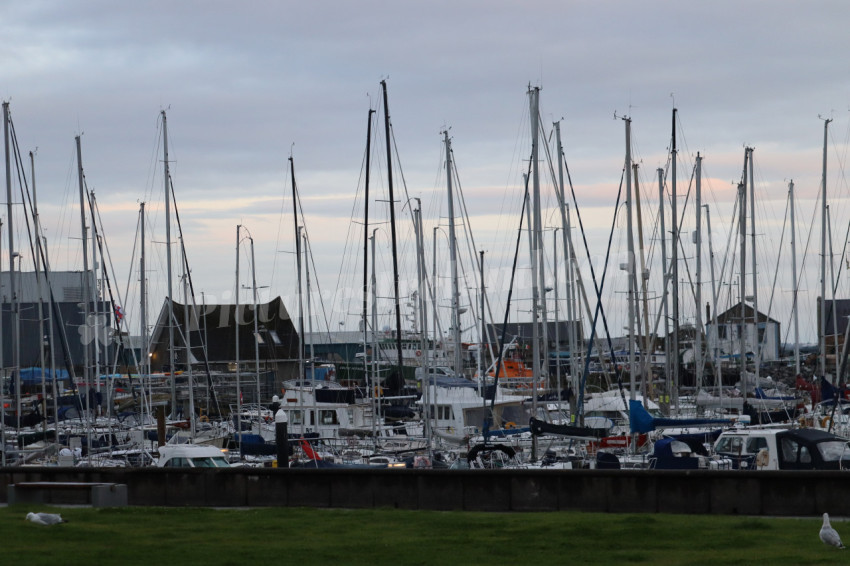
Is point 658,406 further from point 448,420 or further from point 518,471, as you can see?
point 518,471

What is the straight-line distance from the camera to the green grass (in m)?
15.7

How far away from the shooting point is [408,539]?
697 inches

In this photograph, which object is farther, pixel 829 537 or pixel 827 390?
pixel 827 390

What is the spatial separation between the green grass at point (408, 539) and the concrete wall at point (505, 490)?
0.81 meters

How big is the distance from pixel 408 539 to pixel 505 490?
488 cm

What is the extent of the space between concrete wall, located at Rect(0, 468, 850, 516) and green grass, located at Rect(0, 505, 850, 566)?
81cm

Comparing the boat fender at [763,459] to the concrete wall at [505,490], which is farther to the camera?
the boat fender at [763,459]

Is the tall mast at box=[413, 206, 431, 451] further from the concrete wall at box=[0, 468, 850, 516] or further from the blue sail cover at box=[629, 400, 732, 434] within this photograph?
the concrete wall at box=[0, 468, 850, 516]

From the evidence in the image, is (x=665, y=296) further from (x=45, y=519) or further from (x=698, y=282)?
(x=45, y=519)

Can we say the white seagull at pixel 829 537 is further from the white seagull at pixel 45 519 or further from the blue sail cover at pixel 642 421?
the blue sail cover at pixel 642 421

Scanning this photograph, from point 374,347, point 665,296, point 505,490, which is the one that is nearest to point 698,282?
point 665,296

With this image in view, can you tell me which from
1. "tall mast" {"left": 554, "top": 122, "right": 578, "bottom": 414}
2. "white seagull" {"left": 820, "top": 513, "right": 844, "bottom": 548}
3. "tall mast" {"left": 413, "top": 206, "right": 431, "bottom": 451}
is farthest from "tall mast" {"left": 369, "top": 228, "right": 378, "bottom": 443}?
"white seagull" {"left": 820, "top": 513, "right": 844, "bottom": 548}

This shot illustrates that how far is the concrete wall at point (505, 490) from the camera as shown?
20.5 meters

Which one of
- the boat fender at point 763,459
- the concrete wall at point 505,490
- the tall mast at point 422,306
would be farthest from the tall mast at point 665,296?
the concrete wall at point 505,490
